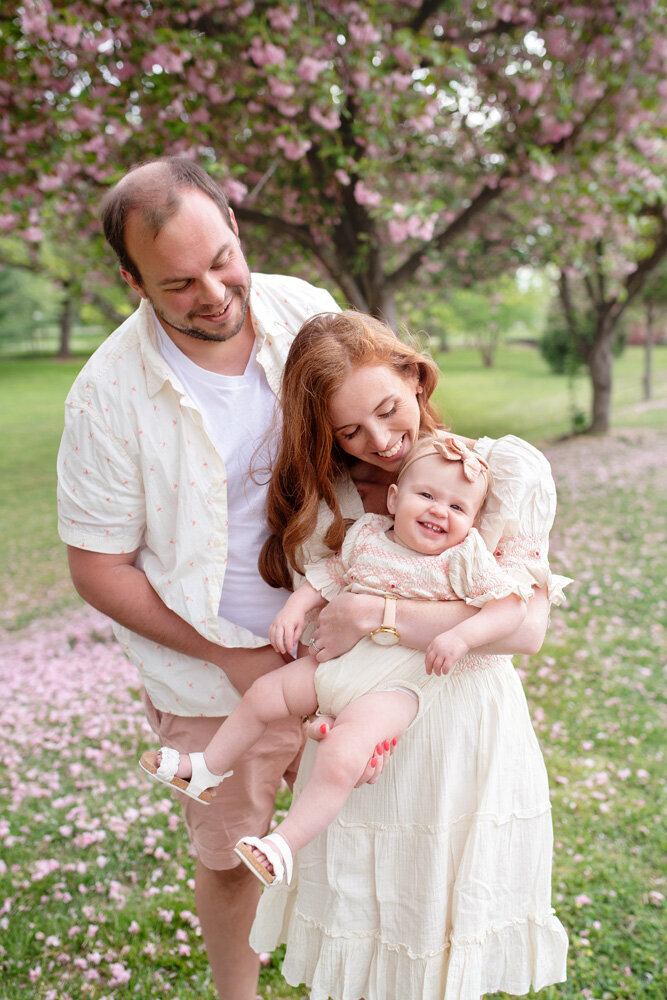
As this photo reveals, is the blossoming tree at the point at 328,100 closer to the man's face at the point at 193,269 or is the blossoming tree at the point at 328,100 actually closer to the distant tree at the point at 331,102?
the distant tree at the point at 331,102

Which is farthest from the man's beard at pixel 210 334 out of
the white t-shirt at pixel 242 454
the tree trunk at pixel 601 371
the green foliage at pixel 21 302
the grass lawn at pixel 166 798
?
the green foliage at pixel 21 302

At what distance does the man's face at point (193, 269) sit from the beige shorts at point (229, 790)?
120 centimetres

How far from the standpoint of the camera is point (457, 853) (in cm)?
194

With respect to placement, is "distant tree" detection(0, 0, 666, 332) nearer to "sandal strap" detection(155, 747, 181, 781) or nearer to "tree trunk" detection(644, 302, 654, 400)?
"sandal strap" detection(155, 747, 181, 781)

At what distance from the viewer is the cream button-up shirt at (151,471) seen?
6.57 feet

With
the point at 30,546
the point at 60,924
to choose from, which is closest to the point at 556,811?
the point at 60,924

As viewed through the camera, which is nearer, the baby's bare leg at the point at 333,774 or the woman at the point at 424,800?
the baby's bare leg at the point at 333,774

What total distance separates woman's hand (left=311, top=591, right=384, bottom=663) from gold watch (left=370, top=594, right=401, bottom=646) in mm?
14

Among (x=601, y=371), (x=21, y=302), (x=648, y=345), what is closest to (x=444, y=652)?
(x=601, y=371)

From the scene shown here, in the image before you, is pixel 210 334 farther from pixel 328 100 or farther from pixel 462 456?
pixel 328 100

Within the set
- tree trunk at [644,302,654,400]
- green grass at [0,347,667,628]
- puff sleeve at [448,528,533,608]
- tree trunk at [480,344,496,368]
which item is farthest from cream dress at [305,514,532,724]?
tree trunk at [480,344,496,368]

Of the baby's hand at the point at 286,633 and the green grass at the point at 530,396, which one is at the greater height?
the baby's hand at the point at 286,633

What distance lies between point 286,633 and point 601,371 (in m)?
12.7

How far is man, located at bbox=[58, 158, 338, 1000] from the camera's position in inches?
75.5
